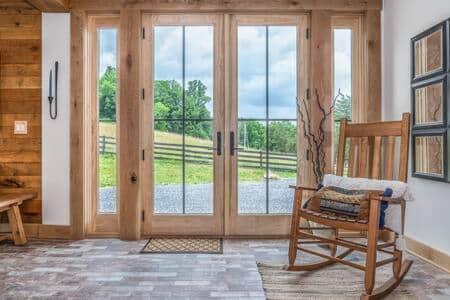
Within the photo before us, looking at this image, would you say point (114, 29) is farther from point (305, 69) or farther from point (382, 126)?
point (382, 126)

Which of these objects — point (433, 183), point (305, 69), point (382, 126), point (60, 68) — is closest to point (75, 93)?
point (60, 68)

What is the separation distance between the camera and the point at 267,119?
11.5 ft

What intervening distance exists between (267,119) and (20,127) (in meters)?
2.28

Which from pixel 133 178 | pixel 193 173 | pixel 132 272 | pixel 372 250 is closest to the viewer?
pixel 372 250

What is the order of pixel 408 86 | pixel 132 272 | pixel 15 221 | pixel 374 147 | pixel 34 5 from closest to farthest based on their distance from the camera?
pixel 132 272 → pixel 374 147 → pixel 408 86 → pixel 15 221 → pixel 34 5

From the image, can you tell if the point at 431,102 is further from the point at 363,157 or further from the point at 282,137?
the point at 282,137

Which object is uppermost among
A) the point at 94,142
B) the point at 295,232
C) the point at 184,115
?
the point at 184,115

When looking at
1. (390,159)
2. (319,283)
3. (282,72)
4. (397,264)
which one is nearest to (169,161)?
(282,72)

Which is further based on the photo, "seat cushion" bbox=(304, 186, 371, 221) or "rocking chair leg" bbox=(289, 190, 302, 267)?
"rocking chair leg" bbox=(289, 190, 302, 267)

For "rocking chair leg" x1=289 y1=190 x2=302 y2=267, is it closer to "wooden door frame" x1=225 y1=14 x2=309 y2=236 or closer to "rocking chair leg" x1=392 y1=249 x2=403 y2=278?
"rocking chair leg" x1=392 y1=249 x2=403 y2=278

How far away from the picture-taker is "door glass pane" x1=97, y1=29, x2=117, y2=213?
3516 mm

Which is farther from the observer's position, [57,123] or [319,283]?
[57,123]

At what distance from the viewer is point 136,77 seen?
134 inches

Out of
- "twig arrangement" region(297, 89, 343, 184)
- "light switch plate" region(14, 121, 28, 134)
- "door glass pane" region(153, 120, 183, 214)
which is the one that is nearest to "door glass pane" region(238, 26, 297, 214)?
"twig arrangement" region(297, 89, 343, 184)
